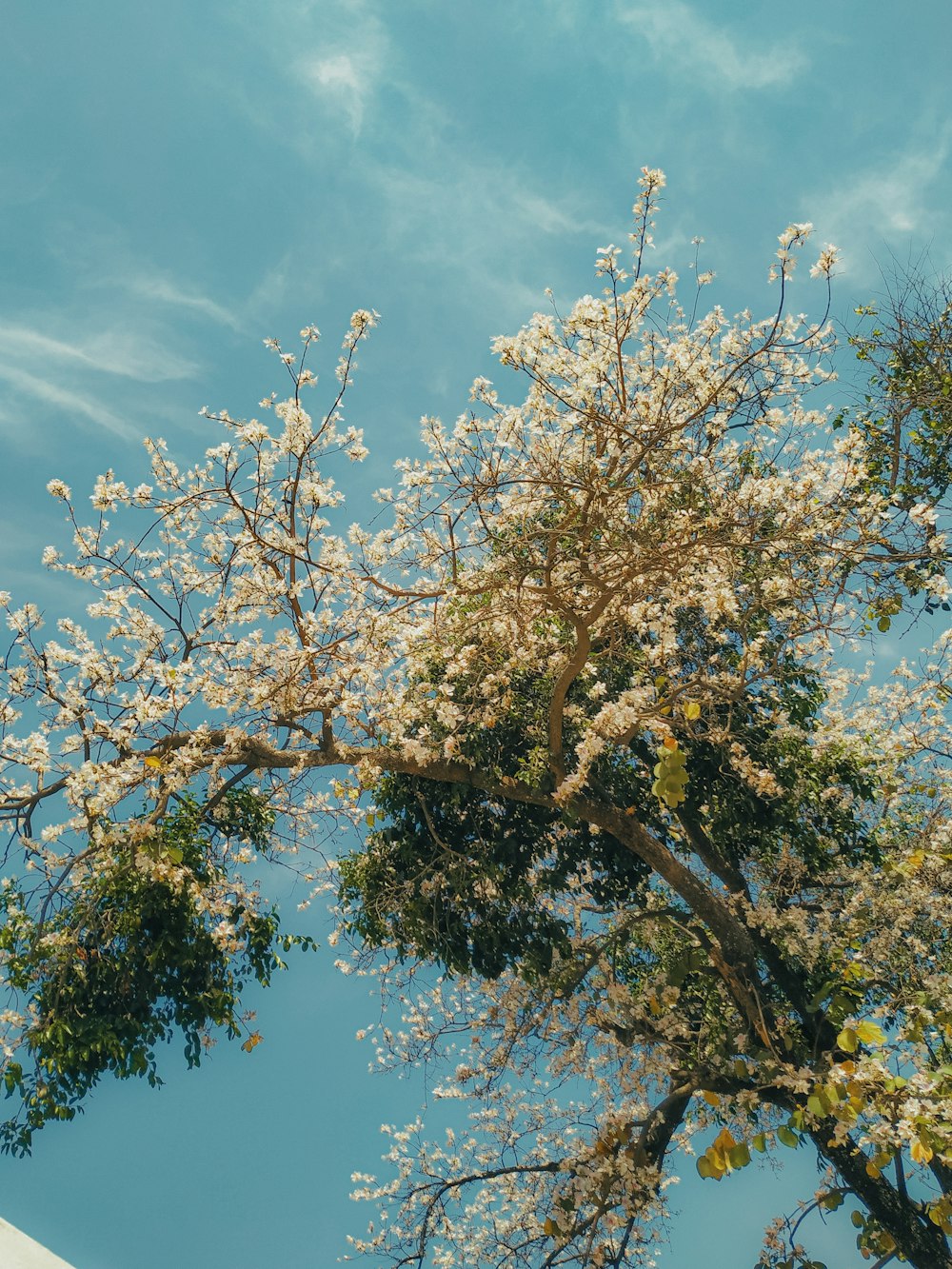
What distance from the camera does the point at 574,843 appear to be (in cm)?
747

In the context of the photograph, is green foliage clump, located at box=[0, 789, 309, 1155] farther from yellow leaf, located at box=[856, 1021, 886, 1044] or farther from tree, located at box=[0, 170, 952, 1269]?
yellow leaf, located at box=[856, 1021, 886, 1044]

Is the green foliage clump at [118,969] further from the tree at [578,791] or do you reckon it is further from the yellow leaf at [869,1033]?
the yellow leaf at [869,1033]

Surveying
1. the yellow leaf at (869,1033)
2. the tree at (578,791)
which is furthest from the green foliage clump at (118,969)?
the yellow leaf at (869,1033)

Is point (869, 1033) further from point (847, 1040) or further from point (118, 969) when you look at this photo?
point (118, 969)

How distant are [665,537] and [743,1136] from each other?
19.6 ft

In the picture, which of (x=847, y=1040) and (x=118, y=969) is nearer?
(x=847, y=1040)

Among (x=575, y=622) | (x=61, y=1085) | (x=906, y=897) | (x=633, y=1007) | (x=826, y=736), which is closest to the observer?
(x=575, y=622)

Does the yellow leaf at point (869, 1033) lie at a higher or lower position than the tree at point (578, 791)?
lower

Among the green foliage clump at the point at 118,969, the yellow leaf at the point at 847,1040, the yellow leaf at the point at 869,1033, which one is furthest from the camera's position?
→ the green foliage clump at the point at 118,969

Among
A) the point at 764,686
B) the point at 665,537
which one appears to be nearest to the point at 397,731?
the point at 665,537

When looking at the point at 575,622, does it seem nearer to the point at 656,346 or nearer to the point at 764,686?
the point at 656,346

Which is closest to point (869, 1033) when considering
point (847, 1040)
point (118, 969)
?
point (847, 1040)

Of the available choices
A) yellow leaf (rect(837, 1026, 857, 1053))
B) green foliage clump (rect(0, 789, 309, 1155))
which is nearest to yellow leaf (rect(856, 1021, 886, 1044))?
yellow leaf (rect(837, 1026, 857, 1053))

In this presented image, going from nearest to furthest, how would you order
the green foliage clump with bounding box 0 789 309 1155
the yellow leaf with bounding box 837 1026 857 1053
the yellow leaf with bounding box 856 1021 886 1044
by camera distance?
the yellow leaf with bounding box 837 1026 857 1053 < the yellow leaf with bounding box 856 1021 886 1044 < the green foliage clump with bounding box 0 789 309 1155
